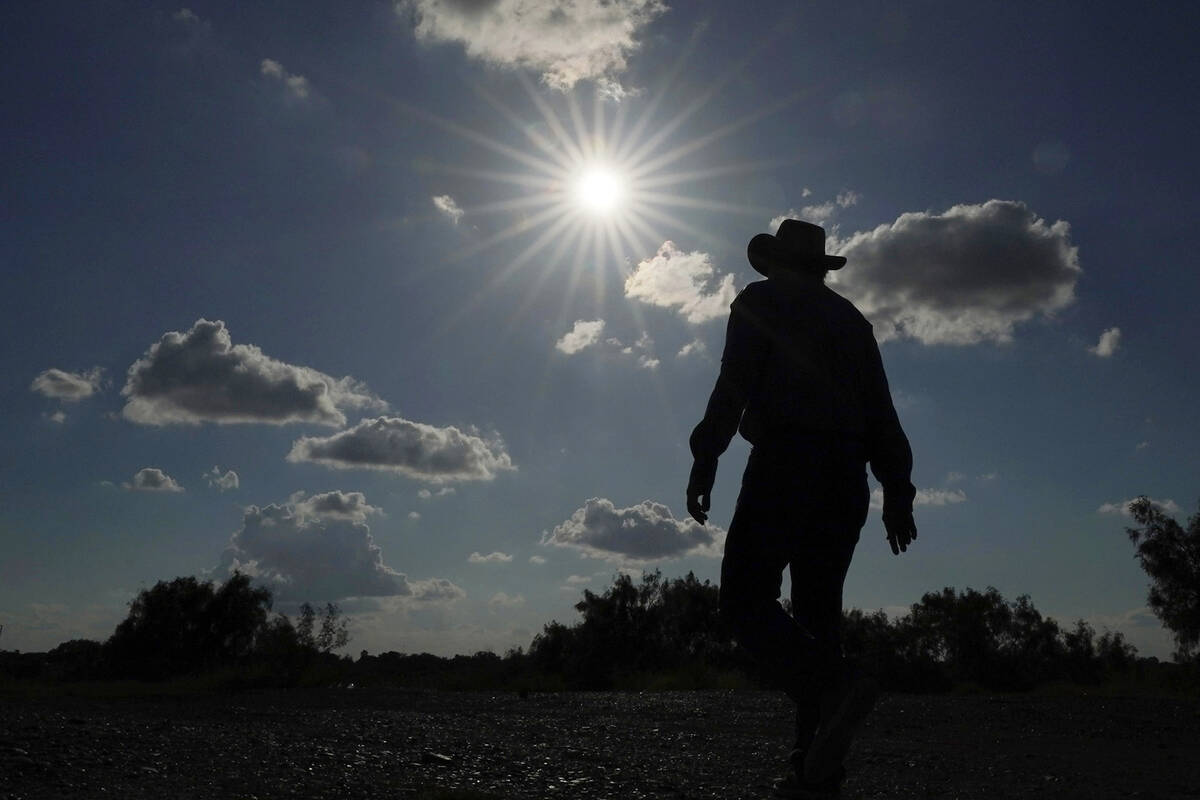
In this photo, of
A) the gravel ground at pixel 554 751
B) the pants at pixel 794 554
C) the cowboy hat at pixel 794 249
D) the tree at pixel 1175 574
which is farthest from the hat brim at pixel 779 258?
the tree at pixel 1175 574

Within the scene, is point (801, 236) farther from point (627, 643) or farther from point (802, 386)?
point (627, 643)

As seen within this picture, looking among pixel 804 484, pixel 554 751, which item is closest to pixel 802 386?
pixel 804 484

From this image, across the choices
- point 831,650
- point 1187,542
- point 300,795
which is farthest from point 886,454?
point 1187,542

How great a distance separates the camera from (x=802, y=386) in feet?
11.8

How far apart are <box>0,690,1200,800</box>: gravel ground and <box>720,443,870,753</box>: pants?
148 cm

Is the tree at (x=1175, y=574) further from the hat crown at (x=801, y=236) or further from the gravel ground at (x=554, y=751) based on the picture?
the hat crown at (x=801, y=236)

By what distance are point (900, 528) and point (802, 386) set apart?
78cm

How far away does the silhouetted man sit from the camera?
131 inches

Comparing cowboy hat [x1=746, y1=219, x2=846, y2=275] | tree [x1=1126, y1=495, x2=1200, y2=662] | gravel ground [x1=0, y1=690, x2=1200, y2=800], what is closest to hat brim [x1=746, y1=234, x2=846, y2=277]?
cowboy hat [x1=746, y1=219, x2=846, y2=275]

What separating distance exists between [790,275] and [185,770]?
12.5 ft

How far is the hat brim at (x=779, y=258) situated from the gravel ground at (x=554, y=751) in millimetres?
2598

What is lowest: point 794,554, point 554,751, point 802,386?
point 554,751

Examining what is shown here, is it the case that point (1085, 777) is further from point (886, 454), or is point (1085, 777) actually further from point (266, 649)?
point (266, 649)

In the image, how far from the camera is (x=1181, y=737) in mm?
8055
